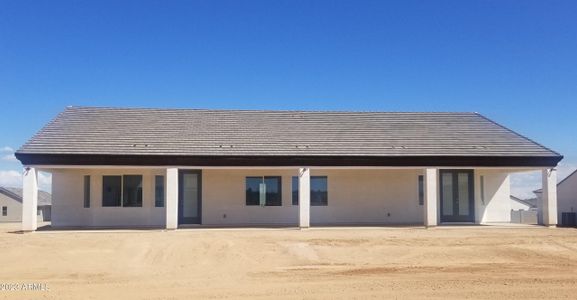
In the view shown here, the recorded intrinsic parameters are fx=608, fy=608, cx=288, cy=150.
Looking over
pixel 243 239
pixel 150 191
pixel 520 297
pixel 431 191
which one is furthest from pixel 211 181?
pixel 520 297

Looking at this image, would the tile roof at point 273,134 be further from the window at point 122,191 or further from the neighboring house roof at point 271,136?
the window at point 122,191

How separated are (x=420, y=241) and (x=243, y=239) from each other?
18.2ft

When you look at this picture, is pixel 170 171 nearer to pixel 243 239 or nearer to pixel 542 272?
pixel 243 239

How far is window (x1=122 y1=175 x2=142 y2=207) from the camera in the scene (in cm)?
2511

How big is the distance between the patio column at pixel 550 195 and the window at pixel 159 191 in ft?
50.8

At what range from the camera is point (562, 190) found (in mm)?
28859

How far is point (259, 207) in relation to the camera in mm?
25547

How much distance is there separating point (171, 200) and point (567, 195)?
18148 millimetres

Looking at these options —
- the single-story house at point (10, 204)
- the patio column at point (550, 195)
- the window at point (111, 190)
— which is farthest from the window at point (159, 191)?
the single-story house at point (10, 204)

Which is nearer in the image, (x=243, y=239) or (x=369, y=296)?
(x=369, y=296)

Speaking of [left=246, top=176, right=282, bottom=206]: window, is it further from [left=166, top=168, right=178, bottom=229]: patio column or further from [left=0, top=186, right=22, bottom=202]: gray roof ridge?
[left=0, top=186, right=22, bottom=202]: gray roof ridge

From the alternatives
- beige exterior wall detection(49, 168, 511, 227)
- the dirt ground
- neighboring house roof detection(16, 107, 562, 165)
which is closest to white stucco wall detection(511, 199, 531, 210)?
neighboring house roof detection(16, 107, 562, 165)

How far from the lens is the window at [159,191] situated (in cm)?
2517

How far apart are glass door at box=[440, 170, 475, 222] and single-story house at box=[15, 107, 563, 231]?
1.8 inches
